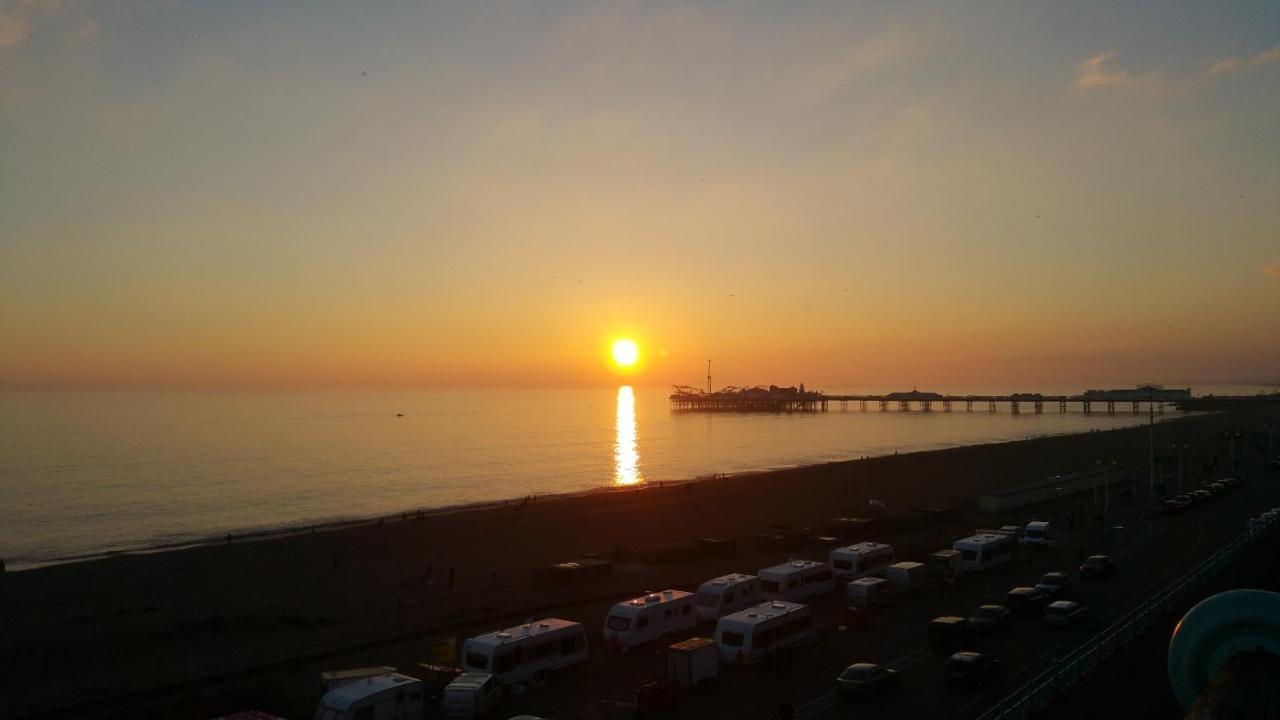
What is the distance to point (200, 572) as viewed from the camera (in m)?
30.7

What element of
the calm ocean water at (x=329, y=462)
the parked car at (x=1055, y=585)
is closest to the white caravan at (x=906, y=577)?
the parked car at (x=1055, y=585)

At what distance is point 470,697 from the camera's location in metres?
13.9

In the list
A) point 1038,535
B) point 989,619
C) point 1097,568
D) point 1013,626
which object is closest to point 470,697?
point 989,619

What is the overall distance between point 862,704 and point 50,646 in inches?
783

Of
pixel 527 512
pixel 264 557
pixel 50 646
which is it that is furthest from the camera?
pixel 527 512

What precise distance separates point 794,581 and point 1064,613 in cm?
622

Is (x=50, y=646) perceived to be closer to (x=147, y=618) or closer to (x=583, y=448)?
(x=147, y=618)

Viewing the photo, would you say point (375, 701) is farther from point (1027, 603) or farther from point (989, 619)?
point (1027, 603)

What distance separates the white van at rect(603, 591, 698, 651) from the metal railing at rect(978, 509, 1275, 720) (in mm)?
7225

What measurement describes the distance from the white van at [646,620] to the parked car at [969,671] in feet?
20.2

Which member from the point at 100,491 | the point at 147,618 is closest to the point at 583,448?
the point at 100,491

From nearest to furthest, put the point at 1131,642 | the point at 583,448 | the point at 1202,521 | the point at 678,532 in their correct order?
the point at 1131,642, the point at 1202,521, the point at 678,532, the point at 583,448

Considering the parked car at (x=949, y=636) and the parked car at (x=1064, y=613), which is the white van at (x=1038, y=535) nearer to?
the parked car at (x=1064, y=613)

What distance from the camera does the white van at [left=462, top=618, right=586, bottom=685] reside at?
1495 cm
